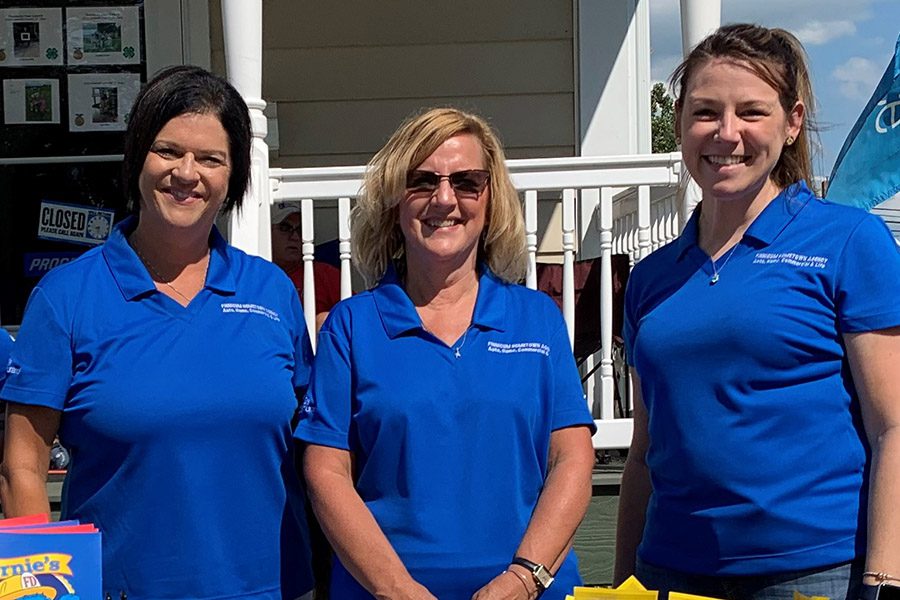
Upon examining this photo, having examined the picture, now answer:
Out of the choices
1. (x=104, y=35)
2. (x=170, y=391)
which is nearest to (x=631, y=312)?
(x=170, y=391)

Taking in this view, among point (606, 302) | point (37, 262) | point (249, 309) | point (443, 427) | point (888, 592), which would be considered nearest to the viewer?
point (888, 592)

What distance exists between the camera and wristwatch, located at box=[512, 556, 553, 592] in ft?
7.42

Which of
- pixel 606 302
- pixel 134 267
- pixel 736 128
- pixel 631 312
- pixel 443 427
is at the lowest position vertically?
pixel 443 427

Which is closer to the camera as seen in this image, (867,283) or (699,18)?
(867,283)

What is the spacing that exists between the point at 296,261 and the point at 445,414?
2903 mm

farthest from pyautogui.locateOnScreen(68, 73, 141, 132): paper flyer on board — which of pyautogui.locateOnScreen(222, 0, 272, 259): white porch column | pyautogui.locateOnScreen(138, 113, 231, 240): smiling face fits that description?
pyautogui.locateOnScreen(138, 113, 231, 240): smiling face

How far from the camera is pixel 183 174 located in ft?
7.58

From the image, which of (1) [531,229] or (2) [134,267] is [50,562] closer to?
(2) [134,267]

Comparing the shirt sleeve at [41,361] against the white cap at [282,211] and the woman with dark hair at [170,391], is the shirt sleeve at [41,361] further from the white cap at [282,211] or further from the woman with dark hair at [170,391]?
the white cap at [282,211]

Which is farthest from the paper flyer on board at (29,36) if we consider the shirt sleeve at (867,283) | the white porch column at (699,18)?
the shirt sleeve at (867,283)

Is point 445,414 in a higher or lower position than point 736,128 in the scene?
lower

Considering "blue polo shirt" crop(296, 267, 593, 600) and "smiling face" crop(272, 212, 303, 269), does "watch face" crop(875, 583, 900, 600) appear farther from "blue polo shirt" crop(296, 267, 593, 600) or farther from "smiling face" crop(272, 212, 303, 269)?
"smiling face" crop(272, 212, 303, 269)

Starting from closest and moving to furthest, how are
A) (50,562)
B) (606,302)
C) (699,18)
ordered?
1. (50,562)
2. (699,18)
3. (606,302)

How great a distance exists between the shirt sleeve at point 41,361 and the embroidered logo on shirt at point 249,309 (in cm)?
31
